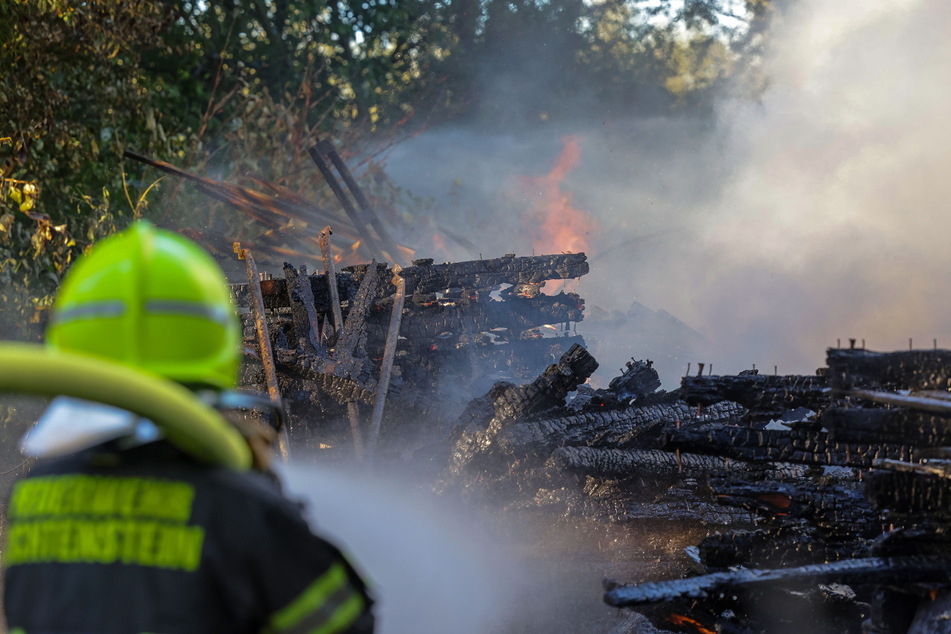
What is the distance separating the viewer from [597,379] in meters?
16.2

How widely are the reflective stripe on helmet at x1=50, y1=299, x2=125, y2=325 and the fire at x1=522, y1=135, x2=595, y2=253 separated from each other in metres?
21.8

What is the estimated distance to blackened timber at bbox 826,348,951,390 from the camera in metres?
3.97

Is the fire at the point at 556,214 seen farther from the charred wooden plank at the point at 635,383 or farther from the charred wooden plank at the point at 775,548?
the charred wooden plank at the point at 775,548

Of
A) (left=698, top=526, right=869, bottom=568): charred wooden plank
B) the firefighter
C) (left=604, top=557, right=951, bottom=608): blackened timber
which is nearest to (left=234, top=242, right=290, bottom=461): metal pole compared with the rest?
(left=698, top=526, right=869, bottom=568): charred wooden plank

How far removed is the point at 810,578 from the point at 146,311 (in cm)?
352

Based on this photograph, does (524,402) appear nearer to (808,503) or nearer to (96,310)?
(808,503)

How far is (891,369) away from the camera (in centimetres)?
405

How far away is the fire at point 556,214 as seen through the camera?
2369 cm

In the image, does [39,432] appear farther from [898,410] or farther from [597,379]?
[597,379]

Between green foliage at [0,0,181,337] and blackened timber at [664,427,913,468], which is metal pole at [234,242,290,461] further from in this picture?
blackened timber at [664,427,913,468]

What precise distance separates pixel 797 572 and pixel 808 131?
17183 millimetres

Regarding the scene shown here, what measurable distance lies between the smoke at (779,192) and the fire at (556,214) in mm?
266

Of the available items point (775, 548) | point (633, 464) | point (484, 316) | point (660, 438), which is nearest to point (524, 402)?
point (633, 464)

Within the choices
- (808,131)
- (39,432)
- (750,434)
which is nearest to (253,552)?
(39,432)
